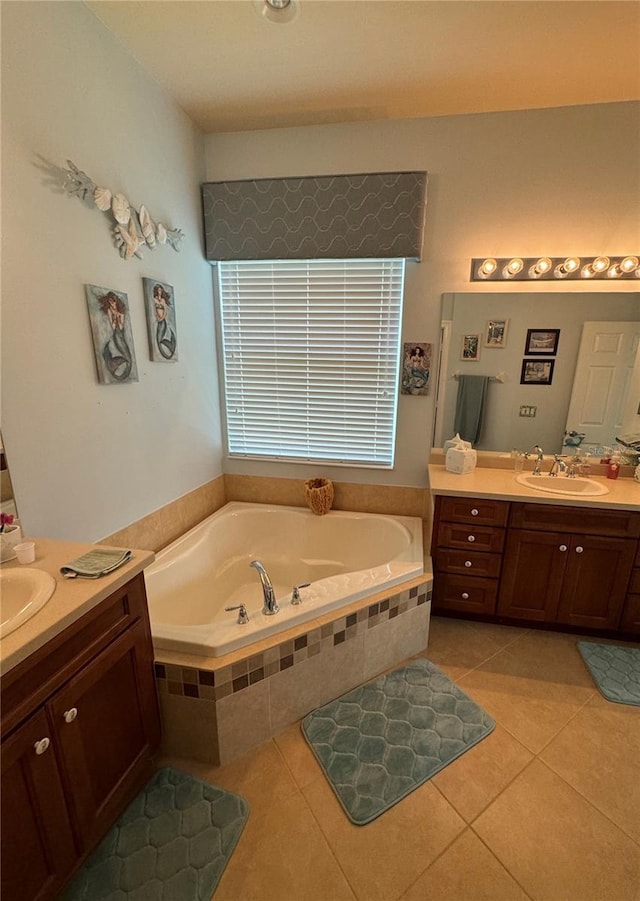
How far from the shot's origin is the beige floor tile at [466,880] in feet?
3.74

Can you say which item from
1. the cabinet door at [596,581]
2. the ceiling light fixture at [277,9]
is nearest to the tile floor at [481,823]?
the cabinet door at [596,581]

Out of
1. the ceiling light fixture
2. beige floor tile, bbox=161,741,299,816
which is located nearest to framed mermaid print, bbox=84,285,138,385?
the ceiling light fixture

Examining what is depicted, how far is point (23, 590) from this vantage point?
110cm

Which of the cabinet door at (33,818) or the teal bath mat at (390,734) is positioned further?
the teal bath mat at (390,734)

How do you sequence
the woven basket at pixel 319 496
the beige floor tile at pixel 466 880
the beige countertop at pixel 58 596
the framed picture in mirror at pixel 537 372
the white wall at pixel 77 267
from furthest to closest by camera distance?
the woven basket at pixel 319 496, the framed picture in mirror at pixel 537 372, the white wall at pixel 77 267, the beige floor tile at pixel 466 880, the beige countertop at pixel 58 596

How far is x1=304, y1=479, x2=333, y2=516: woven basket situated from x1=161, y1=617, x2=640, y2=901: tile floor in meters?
1.28

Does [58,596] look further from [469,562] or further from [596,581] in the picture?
[596,581]

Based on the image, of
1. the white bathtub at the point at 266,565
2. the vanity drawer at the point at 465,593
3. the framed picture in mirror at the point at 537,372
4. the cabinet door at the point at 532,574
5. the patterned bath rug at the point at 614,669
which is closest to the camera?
Result: the white bathtub at the point at 266,565

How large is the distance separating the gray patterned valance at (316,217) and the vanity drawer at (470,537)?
1584 millimetres

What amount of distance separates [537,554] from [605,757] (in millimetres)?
854

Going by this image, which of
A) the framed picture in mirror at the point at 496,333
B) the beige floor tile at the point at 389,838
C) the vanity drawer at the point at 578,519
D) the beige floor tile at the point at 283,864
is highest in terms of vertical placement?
the framed picture in mirror at the point at 496,333

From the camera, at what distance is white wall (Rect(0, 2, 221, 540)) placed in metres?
1.30

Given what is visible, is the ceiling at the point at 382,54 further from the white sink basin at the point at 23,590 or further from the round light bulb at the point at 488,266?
the white sink basin at the point at 23,590

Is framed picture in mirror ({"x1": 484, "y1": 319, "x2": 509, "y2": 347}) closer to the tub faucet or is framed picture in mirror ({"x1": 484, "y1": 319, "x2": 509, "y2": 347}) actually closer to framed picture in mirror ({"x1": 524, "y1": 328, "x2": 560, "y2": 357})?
framed picture in mirror ({"x1": 524, "y1": 328, "x2": 560, "y2": 357})
